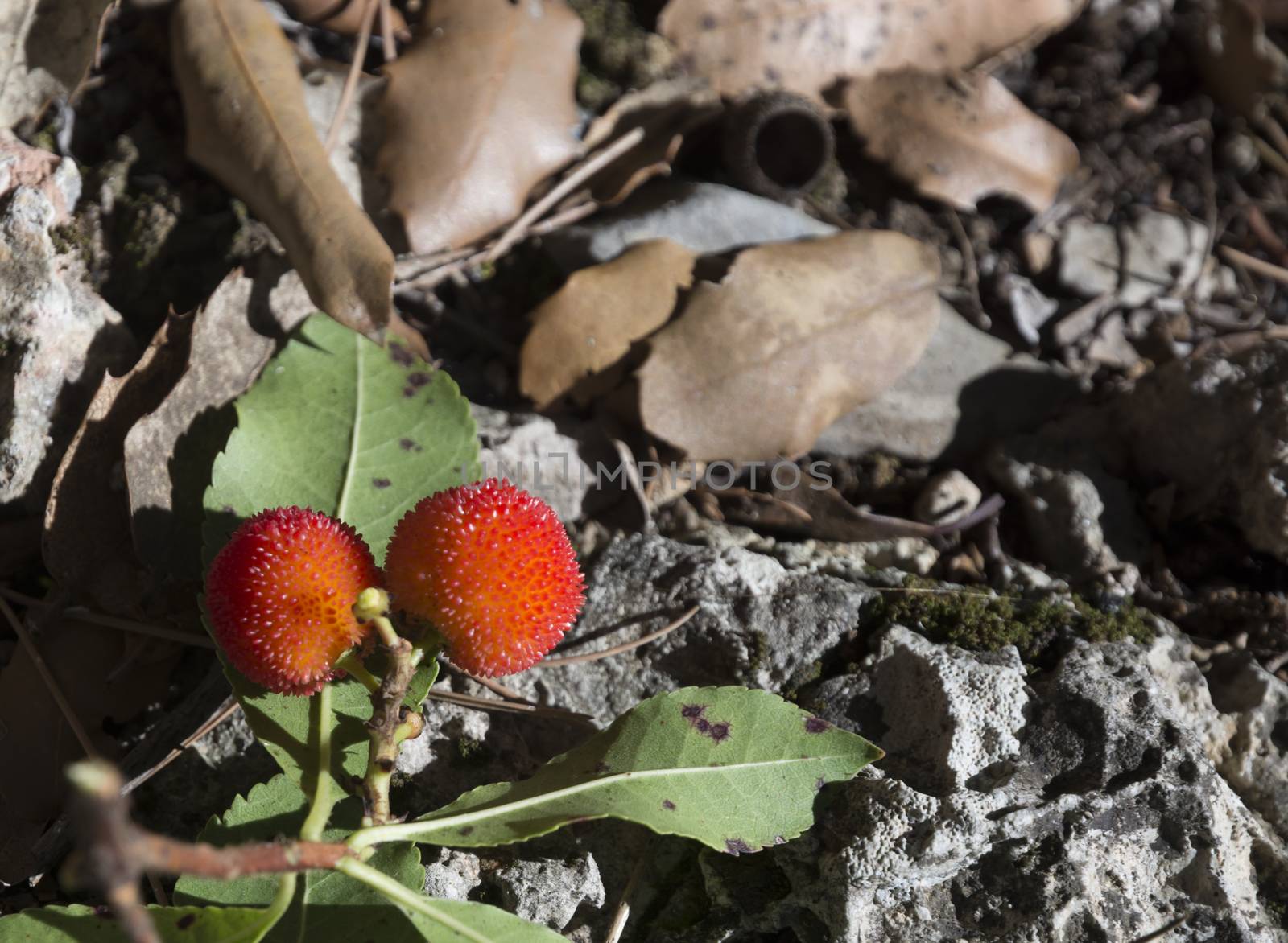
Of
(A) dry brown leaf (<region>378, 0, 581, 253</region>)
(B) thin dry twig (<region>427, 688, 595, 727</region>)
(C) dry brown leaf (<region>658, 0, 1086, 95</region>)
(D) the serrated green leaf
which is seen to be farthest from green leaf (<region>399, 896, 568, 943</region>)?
(C) dry brown leaf (<region>658, 0, 1086, 95</region>)

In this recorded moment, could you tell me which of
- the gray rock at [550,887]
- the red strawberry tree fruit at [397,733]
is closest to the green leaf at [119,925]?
the red strawberry tree fruit at [397,733]

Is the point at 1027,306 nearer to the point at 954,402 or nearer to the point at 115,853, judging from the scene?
the point at 954,402

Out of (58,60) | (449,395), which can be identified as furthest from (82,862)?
(58,60)

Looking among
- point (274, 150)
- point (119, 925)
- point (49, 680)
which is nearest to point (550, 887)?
point (119, 925)

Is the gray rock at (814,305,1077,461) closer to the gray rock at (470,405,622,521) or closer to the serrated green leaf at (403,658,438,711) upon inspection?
the gray rock at (470,405,622,521)

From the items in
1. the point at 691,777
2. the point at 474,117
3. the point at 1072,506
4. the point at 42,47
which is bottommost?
the point at 1072,506

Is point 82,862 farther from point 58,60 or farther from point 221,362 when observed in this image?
point 58,60
